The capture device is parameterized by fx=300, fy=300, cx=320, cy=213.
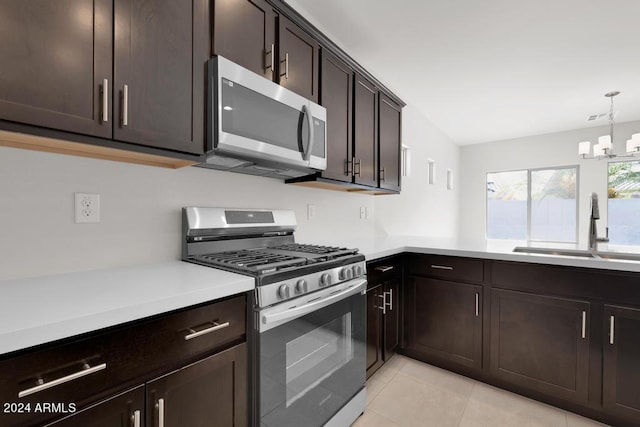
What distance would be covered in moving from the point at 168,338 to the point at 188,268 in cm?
46

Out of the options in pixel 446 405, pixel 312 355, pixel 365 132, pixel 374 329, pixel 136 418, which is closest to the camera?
pixel 136 418

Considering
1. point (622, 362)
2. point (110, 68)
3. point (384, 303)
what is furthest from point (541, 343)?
point (110, 68)

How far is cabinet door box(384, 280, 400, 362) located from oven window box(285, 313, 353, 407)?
2.11 feet

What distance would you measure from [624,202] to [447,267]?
492cm

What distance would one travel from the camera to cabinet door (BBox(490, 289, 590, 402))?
5.97 ft

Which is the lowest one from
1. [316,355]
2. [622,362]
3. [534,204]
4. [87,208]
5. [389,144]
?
[622,362]

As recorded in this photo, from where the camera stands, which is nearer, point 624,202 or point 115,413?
point 115,413

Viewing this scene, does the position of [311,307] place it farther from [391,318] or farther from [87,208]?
[391,318]

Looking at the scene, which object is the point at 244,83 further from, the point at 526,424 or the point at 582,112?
the point at 582,112

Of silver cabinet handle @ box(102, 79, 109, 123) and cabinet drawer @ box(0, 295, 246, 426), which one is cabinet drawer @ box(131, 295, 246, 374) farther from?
silver cabinet handle @ box(102, 79, 109, 123)

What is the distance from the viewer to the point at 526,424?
177cm

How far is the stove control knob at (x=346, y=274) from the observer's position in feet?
5.20

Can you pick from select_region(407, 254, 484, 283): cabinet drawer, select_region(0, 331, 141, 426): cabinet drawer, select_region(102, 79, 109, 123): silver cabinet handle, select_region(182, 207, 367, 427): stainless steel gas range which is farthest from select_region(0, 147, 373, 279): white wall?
select_region(407, 254, 484, 283): cabinet drawer

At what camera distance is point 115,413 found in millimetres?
820
